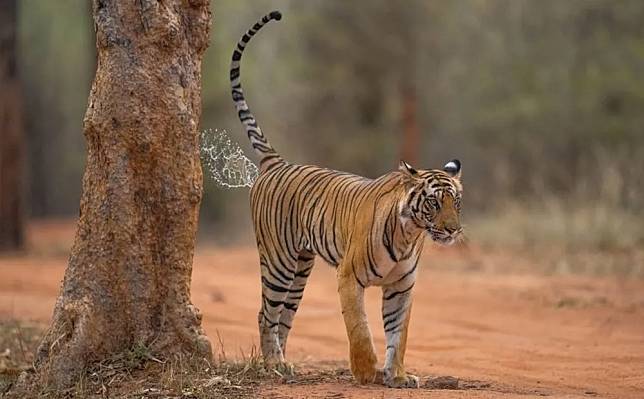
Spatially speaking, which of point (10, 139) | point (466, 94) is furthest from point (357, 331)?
point (466, 94)

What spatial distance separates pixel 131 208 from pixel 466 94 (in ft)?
62.9

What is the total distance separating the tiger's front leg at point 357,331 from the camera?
6.98 metres

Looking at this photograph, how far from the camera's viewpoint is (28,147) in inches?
1232

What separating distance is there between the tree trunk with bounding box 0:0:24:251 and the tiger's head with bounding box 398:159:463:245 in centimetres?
1299

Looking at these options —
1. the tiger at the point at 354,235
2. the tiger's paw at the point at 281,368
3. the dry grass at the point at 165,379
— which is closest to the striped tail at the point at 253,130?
the tiger at the point at 354,235

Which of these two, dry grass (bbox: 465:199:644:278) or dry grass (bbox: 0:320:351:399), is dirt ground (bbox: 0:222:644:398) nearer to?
dry grass (bbox: 0:320:351:399)

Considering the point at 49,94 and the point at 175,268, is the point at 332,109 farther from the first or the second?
the point at 175,268

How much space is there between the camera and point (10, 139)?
61.4ft

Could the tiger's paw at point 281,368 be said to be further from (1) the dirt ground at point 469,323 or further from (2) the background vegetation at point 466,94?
(2) the background vegetation at point 466,94

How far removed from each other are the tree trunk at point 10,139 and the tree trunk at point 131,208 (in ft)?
39.7

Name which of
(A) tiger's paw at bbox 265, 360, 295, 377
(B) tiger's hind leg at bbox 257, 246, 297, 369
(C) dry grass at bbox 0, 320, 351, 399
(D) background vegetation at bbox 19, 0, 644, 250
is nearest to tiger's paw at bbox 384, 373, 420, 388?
(C) dry grass at bbox 0, 320, 351, 399

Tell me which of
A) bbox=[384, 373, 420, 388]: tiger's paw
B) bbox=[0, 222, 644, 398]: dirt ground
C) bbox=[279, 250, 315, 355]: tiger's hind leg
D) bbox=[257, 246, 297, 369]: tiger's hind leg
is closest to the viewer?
bbox=[384, 373, 420, 388]: tiger's paw

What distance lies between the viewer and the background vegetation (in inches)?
878

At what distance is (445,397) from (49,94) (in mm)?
26960
